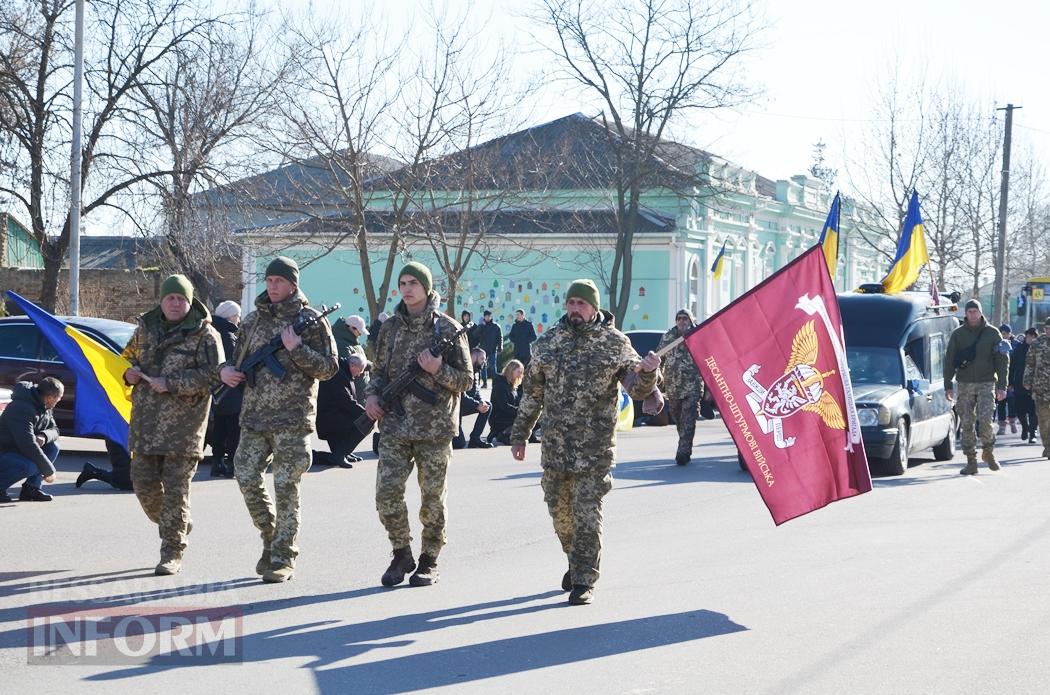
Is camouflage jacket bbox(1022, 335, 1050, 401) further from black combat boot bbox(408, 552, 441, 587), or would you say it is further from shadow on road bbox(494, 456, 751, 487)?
black combat boot bbox(408, 552, 441, 587)

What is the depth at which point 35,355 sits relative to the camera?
623 inches

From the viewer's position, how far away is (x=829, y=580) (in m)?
A: 8.81

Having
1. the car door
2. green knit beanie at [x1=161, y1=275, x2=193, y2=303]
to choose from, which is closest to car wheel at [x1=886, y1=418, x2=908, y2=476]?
green knit beanie at [x1=161, y1=275, x2=193, y2=303]

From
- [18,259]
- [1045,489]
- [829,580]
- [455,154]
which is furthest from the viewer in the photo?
[18,259]

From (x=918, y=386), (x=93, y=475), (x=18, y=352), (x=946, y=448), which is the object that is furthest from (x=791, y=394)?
(x=946, y=448)

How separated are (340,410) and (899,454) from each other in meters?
6.24

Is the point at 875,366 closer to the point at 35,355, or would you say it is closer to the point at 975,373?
the point at 975,373

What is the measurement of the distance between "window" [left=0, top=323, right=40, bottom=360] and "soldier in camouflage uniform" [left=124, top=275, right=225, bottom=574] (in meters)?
7.59

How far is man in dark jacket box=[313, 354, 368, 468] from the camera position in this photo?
15.7m

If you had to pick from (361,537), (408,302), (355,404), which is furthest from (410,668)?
(355,404)

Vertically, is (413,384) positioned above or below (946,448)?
above

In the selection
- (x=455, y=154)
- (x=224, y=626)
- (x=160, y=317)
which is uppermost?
(x=455, y=154)

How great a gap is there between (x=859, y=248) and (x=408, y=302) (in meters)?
64.9

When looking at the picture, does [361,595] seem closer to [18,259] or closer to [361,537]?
[361,537]
